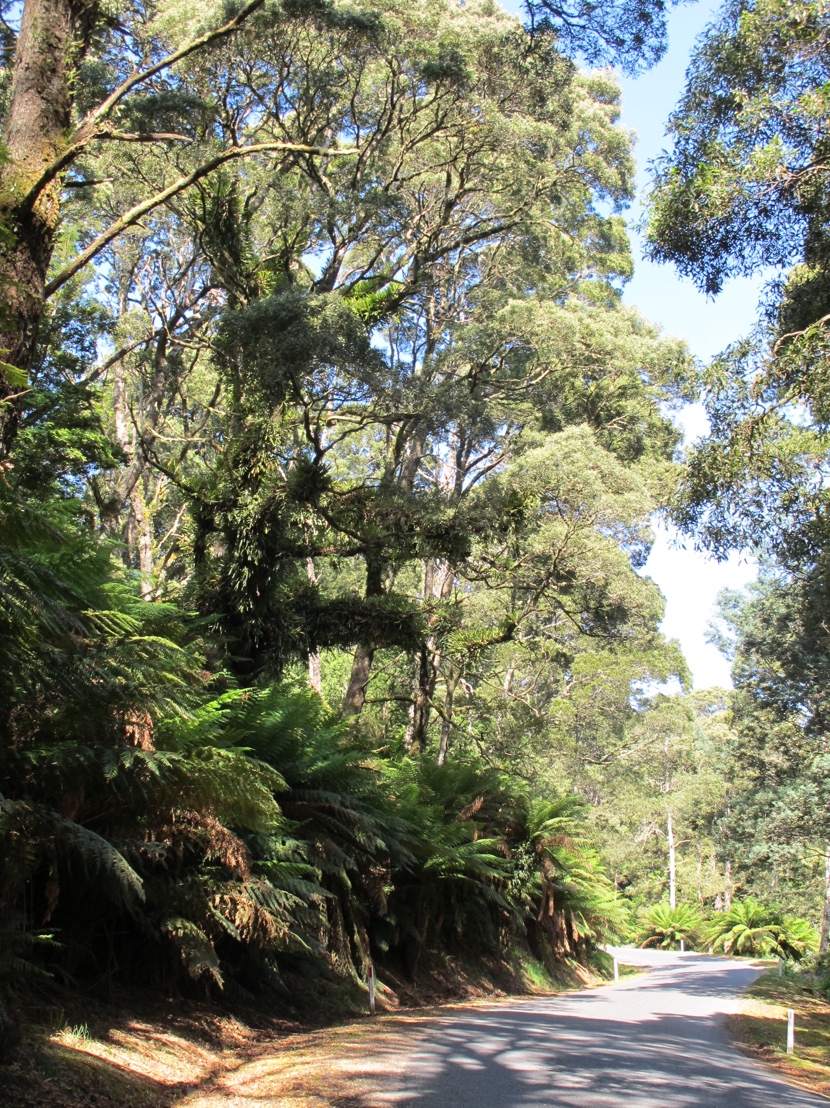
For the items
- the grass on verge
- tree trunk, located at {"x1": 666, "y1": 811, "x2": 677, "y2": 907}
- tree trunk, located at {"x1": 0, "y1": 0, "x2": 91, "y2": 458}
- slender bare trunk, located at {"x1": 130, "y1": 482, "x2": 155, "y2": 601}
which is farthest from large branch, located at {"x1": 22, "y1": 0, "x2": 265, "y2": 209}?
tree trunk, located at {"x1": 666, "y1": 811, "x2": 677, "y2": 907}

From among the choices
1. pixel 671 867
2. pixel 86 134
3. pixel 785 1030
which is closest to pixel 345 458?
pixel 785 1030

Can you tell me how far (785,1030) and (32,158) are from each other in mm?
13070

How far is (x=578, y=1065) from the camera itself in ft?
24.0

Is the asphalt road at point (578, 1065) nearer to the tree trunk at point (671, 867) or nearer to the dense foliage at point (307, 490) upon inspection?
the dense foliage at point (307, 490)

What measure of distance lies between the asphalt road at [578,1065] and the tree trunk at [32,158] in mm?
4937

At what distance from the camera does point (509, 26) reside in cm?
1817

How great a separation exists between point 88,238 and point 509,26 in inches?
442

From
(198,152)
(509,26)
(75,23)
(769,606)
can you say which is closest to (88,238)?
(198,152)

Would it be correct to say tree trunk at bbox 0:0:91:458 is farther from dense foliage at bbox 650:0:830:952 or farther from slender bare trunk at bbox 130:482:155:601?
slender bare trunk at bbox 130:482:155:601

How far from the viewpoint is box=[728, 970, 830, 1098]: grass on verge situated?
30.8 feet

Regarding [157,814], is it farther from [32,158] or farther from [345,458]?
[345,458]

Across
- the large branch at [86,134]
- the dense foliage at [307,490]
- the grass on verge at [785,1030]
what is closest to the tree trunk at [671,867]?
the dense foliage at [307,490]

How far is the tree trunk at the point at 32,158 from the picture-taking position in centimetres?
580

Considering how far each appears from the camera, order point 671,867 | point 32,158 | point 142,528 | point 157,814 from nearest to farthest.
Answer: point 32,158 < point 157,814 < point 142,528 < point 671,867
